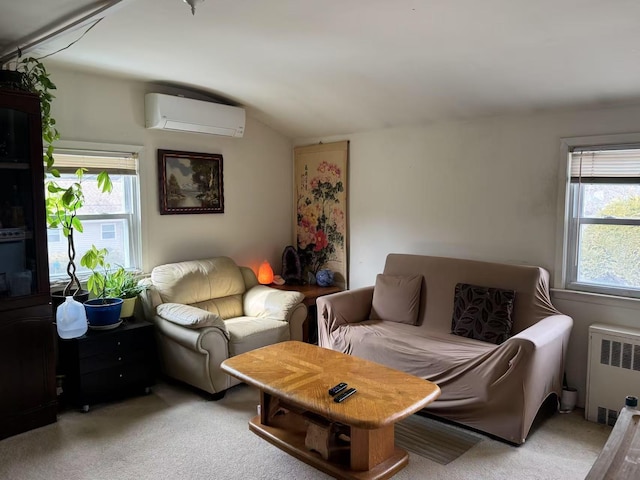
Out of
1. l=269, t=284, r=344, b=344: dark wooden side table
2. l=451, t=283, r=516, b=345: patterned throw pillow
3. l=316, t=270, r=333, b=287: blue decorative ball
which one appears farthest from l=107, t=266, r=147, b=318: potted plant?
l=451, t=283, r=516, b=345: patterned throw pillow

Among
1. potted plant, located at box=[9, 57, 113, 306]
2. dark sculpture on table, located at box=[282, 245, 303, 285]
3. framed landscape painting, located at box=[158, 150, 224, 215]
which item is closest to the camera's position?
potted plant, located at box=[9, 57, 113, 306]

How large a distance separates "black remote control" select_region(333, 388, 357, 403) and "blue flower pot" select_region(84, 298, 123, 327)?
191 cm

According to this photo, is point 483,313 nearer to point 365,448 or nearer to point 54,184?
point 365,448

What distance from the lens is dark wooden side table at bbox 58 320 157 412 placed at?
3.23m

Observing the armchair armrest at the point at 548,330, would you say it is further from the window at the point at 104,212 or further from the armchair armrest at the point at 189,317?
the window at the point at 104,212

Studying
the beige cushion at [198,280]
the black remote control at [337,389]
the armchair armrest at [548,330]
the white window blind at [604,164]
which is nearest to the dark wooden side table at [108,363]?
the beige cushion at [198,280]

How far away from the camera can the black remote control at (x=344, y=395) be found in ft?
7.57

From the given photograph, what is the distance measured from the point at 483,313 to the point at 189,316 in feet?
6.85

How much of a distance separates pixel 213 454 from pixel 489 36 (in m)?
2.76

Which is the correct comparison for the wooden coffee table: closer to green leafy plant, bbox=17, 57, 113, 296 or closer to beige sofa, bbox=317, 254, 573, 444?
beige sofa, bbox=317, 254, 573, 444

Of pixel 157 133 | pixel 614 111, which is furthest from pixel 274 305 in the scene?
pixel 614 111

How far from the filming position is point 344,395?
7.72ft

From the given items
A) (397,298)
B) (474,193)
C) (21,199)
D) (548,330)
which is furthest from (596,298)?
(21,199)

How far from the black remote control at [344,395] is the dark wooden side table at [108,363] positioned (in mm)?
1815
